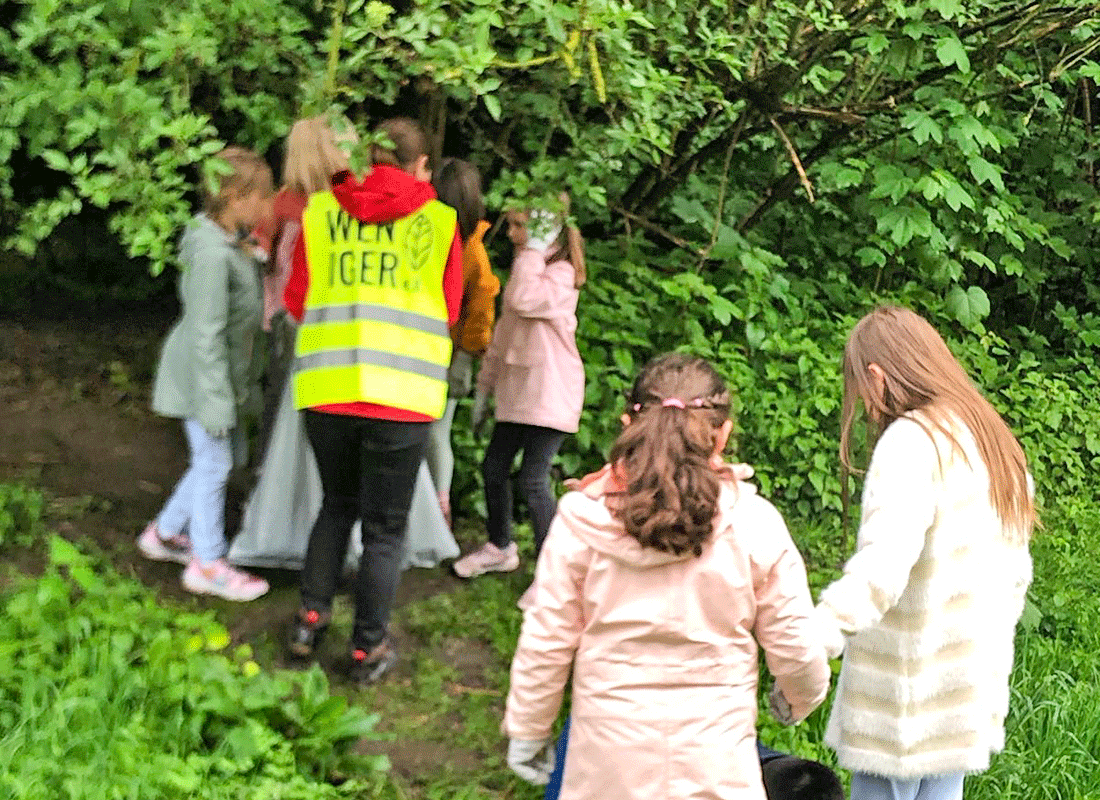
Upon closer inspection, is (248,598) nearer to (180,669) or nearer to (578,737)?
(180,669)

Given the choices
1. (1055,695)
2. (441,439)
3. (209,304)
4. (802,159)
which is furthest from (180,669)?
(802,159)

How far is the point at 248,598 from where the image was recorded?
425 cm

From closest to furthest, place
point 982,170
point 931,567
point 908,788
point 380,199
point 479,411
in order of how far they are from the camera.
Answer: point 931,567 < point 908,788 < point 380,199 < point 479,411 < point 982,170

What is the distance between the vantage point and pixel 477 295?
14.4 ft

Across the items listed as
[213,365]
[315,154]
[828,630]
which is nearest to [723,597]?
[828,630]

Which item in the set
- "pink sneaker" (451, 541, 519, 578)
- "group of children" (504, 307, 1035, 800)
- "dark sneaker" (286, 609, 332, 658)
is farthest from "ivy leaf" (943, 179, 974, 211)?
"dark sneaker" (286, 609, 332, 658)

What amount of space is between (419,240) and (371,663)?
1397 millimetres

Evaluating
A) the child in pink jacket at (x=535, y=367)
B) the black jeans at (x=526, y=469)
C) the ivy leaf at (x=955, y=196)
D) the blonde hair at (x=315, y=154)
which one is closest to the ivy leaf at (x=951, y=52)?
the ivy leaf at (x=955, y=196)

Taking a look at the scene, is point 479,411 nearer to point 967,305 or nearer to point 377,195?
point 377,195

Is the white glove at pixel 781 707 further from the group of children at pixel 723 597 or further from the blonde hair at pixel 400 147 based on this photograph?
the blonde hair at pixel 400 147

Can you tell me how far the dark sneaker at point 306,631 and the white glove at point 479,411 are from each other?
1.26 m

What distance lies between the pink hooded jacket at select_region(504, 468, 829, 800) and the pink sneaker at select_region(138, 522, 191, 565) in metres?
2.50

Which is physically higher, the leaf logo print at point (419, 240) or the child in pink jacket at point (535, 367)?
the leaf logo print at point (419, 240)

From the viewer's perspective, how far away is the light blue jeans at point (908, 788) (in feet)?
9.09
